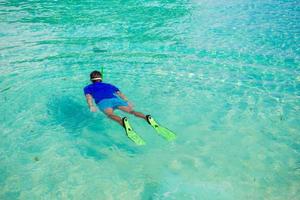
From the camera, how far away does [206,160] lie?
6.11 meters

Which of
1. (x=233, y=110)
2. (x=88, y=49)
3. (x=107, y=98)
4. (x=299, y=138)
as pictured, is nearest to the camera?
(x=299, y=138)

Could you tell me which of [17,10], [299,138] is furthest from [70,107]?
[17,10]

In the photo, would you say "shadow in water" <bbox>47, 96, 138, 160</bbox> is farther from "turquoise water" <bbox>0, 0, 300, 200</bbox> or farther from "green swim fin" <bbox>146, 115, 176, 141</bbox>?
"green swim fin" <bbox>146, 115, 176, 141</bbox>

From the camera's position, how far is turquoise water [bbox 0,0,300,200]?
5.58 metres

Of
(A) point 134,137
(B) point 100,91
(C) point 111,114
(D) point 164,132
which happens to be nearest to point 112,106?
(C) point 111,114

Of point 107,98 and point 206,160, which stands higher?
point 107,98

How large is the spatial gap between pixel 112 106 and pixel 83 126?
37.0 inches

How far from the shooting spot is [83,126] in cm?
721

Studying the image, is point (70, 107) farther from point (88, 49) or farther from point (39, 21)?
point (39, 21)

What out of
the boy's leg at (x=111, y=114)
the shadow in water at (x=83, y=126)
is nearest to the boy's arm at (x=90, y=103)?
the boy's leg at (x=111, y=114)

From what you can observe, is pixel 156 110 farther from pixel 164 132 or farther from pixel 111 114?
pixel 111 114

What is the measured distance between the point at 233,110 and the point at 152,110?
228 centimetres

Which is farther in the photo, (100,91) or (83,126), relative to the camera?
(100,91)

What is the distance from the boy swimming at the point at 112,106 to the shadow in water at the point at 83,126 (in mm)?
406
